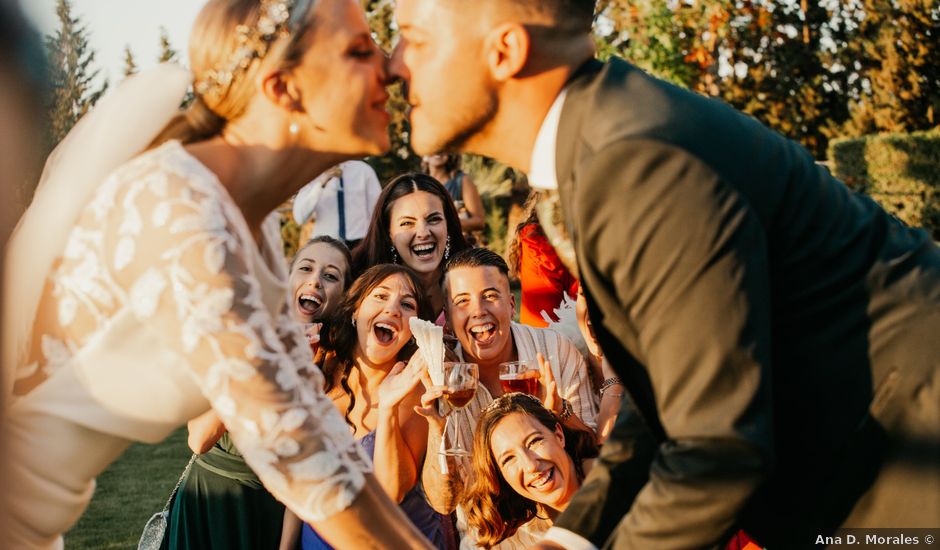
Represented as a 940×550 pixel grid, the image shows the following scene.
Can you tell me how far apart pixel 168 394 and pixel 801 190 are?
142 centimetres

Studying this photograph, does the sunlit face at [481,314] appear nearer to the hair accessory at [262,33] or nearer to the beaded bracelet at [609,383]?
the beaded bracelet at [609,383]

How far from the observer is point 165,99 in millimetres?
2477

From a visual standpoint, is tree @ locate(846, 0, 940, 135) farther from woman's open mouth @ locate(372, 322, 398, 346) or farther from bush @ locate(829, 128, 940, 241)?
woman's open mouth @ locate(372, 322, 398, 346)

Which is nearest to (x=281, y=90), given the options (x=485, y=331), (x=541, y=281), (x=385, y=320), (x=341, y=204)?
(x=385, y=320)

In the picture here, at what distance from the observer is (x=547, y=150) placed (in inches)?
90.4

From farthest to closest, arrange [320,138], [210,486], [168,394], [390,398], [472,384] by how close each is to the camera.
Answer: [210,486] < [390,398] < [472,384] < [320,138] < [168,394]

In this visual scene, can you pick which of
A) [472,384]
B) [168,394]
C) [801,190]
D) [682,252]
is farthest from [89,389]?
[472,384]

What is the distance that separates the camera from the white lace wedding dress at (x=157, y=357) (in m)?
2.11

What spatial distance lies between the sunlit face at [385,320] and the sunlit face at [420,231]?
837 mm

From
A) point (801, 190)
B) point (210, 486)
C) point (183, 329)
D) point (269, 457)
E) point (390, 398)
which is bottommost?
point (210, 486)

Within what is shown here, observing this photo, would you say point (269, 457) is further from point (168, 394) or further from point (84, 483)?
point (84, 483)

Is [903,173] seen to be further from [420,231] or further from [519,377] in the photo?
[519,377]

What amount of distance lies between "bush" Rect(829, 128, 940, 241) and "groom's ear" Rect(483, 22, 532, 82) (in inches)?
820

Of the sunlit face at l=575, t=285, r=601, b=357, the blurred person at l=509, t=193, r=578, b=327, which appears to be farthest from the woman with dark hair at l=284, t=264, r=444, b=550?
the blurred person at l=509, t=193, r=578, b=327
